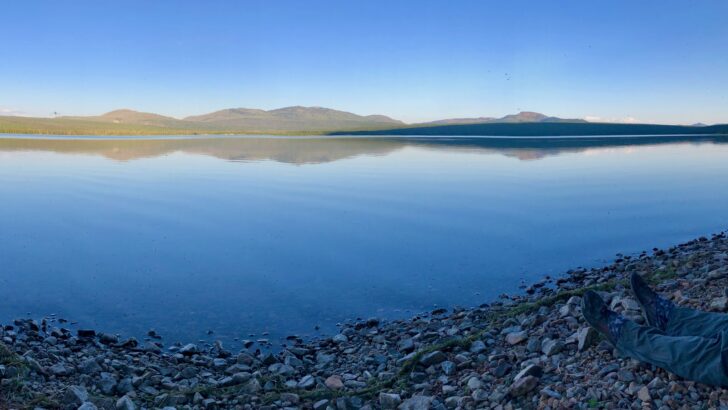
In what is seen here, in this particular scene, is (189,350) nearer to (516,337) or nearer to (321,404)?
(321,404)

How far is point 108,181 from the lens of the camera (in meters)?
21.5

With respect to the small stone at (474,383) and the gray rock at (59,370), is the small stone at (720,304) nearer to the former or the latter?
the small stone at (474,383)

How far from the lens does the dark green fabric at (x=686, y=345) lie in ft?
11.7

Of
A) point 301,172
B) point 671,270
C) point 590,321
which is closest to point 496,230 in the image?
point 671,270

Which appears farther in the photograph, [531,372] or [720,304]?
[720,304]

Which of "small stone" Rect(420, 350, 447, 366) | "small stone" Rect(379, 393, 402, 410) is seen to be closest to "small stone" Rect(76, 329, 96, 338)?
"small stone" Rect(379, 393, 402, 410)

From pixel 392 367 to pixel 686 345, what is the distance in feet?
8.94

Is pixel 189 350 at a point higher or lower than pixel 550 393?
lower

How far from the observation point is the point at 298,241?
11.4 m

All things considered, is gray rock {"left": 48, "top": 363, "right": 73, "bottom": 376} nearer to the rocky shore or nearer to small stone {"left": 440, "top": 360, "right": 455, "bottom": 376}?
the rocky shore

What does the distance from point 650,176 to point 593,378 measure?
77.0 ft

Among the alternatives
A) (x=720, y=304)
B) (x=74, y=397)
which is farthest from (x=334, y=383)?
(x=720, y=304)

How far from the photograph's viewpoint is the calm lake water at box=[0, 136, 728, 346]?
A: 7605 millimetres

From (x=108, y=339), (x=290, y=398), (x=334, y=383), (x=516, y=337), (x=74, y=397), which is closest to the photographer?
(x=74, y=397)
